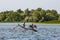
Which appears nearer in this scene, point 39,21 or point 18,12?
point 39,21

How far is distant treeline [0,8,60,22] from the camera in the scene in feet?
402

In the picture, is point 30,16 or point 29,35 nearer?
point 29,35

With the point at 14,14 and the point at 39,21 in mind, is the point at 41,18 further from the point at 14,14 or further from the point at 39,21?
the point at 14,14

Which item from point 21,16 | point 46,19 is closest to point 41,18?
point 46,19

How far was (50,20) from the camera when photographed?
119 metres

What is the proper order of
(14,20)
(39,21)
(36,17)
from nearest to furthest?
(39,21), (36,17), (14,20)

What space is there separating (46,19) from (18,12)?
28.6 metres

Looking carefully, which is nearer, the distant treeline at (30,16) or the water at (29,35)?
the water at (29,35)

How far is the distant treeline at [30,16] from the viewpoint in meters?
122

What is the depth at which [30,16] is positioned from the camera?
133250mm

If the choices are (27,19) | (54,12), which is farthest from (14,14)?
(54,12)

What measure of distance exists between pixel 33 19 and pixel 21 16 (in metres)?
15.4

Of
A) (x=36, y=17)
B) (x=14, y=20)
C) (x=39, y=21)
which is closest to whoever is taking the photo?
(x=39, y=21)

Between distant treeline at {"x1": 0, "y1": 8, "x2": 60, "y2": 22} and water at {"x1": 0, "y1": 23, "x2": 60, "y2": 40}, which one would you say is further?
distant treeline at {"x1": 0, "y1": 8, "x2": 60, "y2": 22}
